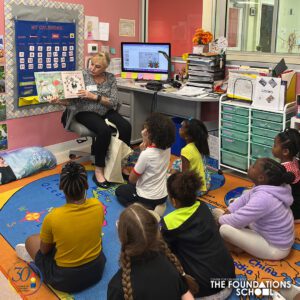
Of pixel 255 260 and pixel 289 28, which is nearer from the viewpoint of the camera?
pixel 255 260

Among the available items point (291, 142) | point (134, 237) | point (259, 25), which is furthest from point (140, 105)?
point (134, 237)

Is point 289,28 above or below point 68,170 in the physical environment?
above

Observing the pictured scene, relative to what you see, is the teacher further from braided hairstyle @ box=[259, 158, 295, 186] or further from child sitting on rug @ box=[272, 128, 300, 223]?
braided hairstyle @ box=[259, 158, 295, 186]

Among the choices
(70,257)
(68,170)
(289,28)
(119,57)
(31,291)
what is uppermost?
(289,28)

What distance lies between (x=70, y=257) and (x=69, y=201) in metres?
0.28

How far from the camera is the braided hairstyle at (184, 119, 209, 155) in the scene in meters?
2.97

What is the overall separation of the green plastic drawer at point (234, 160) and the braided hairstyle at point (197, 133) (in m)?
0.67

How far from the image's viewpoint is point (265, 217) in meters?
2.21

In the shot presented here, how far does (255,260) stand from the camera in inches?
93.1

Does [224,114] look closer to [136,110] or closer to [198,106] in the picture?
[198,106]

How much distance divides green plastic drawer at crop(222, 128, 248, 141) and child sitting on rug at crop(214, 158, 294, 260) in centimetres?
123

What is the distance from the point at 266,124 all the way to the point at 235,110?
12.9 inches

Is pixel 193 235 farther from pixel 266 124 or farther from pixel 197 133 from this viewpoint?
pixel 266 124

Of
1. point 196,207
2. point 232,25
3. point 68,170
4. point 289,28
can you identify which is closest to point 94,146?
point 68,170
